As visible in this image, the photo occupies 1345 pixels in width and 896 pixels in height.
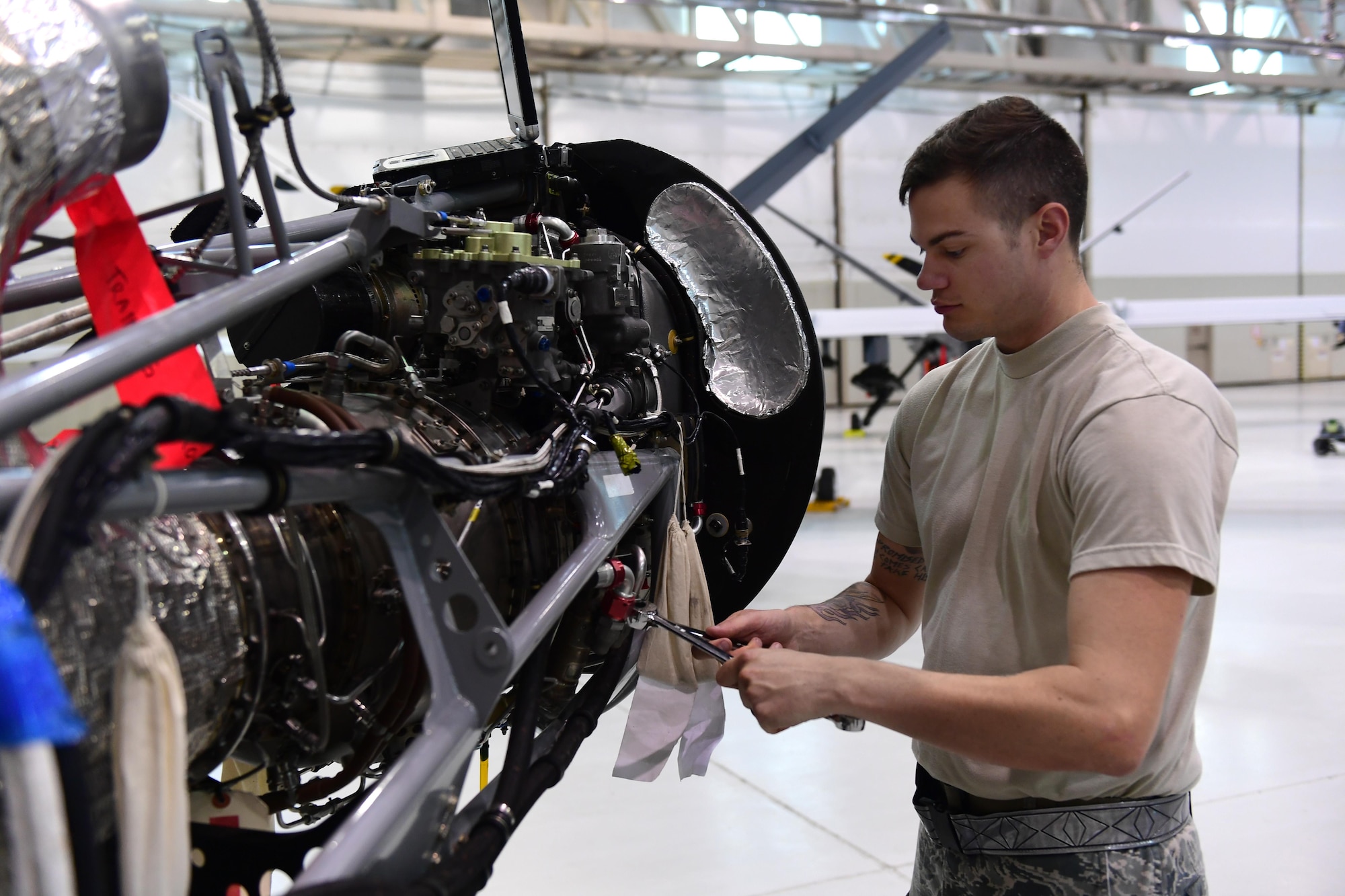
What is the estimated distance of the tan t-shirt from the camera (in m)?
1.34

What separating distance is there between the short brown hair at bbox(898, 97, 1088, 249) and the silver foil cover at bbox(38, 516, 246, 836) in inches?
41.3

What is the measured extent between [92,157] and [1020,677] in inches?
45.1

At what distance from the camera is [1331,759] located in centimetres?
360

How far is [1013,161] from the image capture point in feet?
4.98

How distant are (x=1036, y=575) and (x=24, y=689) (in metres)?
1.27

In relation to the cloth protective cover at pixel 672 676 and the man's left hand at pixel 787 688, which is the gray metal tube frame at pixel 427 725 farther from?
the cloth protective cover at pixel 672 676

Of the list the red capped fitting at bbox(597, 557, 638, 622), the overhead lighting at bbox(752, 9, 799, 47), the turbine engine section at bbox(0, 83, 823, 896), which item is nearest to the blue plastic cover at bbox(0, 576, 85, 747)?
the turbine engine section at bbox(0, 83, 823, 896)

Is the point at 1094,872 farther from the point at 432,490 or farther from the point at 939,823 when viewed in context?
the point at 432,490

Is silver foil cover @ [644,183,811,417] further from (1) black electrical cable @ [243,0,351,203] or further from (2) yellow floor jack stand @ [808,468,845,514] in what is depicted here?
(2) yellow floor jack stand @ [808,468,845,514]

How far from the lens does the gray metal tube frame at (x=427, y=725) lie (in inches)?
41.3

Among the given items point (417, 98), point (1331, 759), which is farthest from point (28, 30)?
point (417, 98)

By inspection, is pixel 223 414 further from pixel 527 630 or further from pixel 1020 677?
pixel 1020 677

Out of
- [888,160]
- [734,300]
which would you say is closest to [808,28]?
[888,160]

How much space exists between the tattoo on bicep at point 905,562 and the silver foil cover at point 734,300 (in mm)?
372
